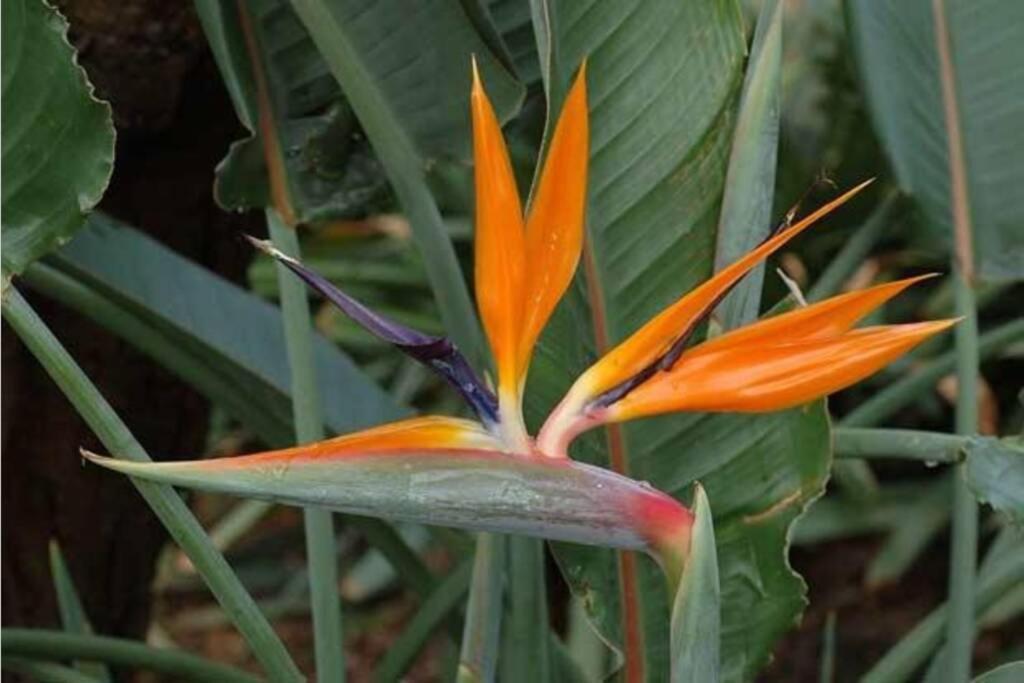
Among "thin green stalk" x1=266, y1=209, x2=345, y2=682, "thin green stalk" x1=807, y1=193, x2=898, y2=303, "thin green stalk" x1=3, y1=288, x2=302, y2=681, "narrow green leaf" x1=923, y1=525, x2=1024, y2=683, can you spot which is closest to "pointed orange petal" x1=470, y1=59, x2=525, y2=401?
"thin green stalk" x1=3, y1=288, x2=302, y2=681

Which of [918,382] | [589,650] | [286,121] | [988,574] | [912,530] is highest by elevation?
[286,121]

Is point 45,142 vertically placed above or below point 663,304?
above

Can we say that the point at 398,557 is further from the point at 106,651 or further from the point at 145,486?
the point at 145,486

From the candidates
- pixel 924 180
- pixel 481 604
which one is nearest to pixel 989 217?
pixel 924 180

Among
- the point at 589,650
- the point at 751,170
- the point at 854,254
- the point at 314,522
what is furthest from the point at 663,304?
the point at 589,650

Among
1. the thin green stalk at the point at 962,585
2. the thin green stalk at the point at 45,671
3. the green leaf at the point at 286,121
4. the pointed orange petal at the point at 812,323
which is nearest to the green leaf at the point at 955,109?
the thin green stalk at the point at 962,585
